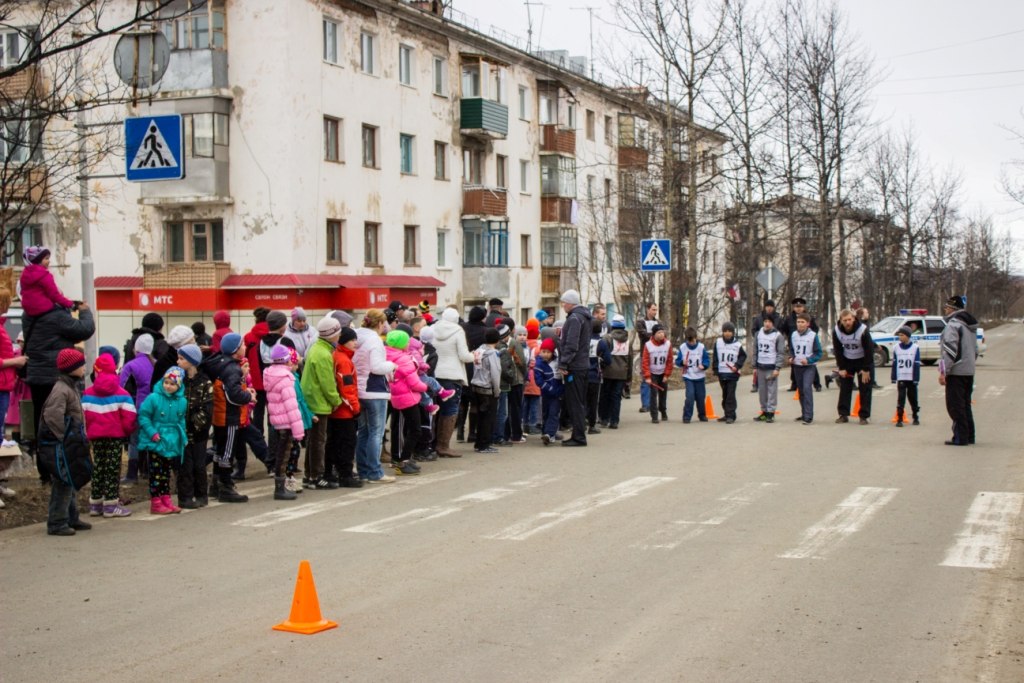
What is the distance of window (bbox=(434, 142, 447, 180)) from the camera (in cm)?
4981

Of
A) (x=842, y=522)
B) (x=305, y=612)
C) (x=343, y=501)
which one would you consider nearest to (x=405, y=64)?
(x=343, y=501)

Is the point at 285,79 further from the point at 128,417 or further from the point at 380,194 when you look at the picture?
the point at 128,417

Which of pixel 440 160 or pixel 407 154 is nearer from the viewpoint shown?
pixel 407 154

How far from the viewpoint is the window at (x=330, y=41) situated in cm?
4228

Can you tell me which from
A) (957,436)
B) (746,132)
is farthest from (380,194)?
(957,436)

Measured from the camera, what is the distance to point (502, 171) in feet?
184

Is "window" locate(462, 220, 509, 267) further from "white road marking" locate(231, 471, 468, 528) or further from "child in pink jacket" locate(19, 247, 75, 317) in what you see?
"child in pink jacket" locate(19, 247, 75, 317)

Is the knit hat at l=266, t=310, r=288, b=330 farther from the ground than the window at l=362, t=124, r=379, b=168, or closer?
closer

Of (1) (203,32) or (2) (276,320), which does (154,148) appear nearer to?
(2) (276,320)

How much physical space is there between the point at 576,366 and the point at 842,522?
7032 millimetres

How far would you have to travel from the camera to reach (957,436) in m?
17.3

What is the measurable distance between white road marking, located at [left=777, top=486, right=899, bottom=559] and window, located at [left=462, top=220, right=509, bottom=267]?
39.5m

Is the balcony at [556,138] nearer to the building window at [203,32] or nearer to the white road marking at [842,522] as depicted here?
the building window at [203,32]

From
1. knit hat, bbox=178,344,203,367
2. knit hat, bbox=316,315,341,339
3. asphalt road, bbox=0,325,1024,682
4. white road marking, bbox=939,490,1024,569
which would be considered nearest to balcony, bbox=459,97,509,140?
asphalt road, bbox=0,325,1024,682
